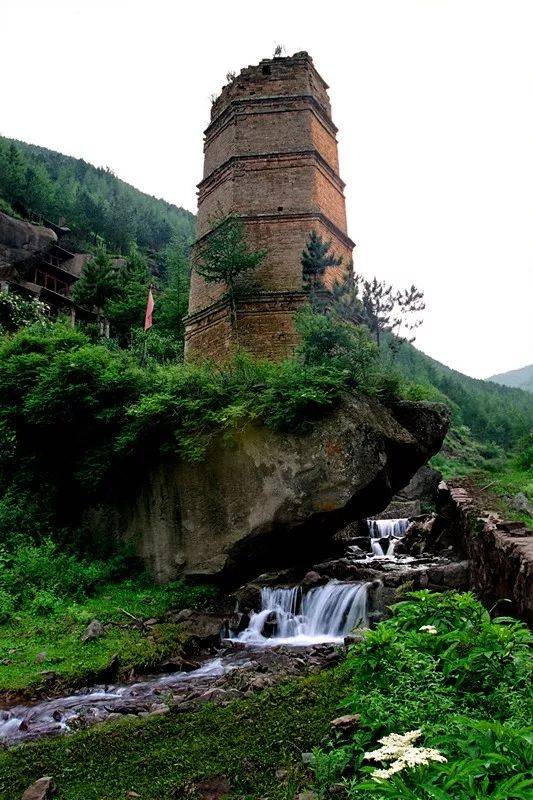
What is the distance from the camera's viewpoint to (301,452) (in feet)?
38.1

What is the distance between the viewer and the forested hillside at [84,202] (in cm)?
5615

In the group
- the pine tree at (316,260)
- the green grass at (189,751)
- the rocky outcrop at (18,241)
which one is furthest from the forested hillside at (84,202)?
the green grass at (189,751)

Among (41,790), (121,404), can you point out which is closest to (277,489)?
(121,404)

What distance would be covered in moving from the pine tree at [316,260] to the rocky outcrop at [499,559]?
809 centimetres

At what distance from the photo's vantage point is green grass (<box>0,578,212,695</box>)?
785cm

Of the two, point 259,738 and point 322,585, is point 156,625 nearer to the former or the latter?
point 322,585

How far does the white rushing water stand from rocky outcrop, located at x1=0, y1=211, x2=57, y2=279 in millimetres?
34456

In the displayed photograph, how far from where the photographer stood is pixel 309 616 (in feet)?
35.2

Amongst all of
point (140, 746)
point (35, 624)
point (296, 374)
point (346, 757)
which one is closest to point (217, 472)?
point (296, 374)

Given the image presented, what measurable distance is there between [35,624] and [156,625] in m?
2.21

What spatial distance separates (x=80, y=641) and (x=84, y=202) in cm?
6557

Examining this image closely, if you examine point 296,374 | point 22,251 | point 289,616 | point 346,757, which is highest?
point 22,251

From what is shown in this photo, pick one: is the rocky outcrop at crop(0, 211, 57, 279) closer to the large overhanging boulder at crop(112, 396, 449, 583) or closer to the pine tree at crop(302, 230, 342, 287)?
the pine tree at crop(302, 230, 342, 287)

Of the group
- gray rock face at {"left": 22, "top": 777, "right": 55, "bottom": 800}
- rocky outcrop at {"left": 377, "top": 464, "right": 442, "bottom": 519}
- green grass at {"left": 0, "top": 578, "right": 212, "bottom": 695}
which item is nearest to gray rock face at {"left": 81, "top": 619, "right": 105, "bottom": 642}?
green grass at {"left": 0, "top": 578, "right": 212, "bottom": 695}
